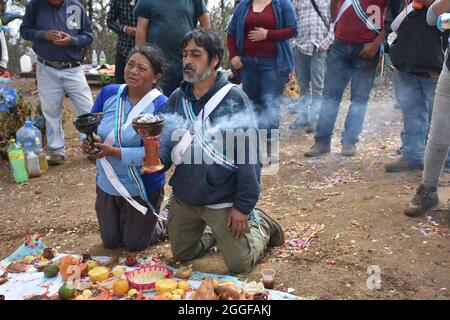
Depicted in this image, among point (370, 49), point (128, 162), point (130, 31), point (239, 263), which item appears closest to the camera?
point (239, 263)

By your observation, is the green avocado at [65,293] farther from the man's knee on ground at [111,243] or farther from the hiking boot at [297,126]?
the hiking boot at [297,126]

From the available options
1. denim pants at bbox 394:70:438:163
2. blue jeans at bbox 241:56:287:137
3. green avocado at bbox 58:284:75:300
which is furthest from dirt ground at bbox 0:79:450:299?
green avocado at bbox 58:284:75:300

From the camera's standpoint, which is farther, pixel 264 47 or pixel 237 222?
pixel 264 47

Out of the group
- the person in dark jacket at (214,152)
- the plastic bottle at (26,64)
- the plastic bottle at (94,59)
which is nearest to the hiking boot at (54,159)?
the person in dark jacket at (214,152)

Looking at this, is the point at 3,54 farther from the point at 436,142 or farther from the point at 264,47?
the point at 436,142

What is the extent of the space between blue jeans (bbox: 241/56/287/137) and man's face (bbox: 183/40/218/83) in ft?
7.71

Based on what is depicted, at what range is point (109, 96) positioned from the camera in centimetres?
379

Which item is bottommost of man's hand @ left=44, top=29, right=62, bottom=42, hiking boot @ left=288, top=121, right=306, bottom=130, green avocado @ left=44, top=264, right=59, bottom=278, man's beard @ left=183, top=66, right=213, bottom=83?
green avocado @ left=44, top=264, right=59, bottom=278

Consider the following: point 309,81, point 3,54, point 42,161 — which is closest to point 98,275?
point 42,161

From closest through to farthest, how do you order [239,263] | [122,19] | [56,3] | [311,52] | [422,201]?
[239,263] < [422,201] < [56,3] < [122,19] < [311,52]

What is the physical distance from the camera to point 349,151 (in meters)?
5.63

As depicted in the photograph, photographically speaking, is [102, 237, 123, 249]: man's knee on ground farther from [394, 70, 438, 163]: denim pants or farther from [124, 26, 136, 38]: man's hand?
[394, 70, 438, 163]: denim pants

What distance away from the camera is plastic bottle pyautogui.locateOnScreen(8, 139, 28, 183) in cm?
554

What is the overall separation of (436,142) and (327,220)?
3.56ft
